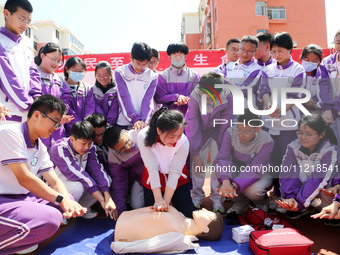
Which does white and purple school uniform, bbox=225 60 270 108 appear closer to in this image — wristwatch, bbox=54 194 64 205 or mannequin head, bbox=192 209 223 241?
mannequin head, bbox=192 209 223 241

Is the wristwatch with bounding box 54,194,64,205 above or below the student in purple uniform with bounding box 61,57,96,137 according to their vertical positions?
below

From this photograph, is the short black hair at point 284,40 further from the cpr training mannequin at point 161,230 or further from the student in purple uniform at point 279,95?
the cpr training mannequin at point 161,230

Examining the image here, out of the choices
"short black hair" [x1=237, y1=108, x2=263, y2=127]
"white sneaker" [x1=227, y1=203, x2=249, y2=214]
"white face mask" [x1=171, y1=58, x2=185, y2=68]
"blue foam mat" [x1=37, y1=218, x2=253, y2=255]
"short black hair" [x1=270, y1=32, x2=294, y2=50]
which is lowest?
"blue foam mat" [x1=37, y1=218, x2=253, y2=255]

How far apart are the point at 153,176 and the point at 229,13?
17668mm

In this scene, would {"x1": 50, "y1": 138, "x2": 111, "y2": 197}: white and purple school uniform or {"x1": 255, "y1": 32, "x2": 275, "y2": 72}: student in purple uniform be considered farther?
{"x1": 255, "y1": 32, "x2": 275, "y2": 72}: student in purple uniform

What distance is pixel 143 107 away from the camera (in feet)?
11.0

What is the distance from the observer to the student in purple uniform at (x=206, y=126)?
3.16 m

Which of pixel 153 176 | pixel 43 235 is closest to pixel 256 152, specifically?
pixel 153 176

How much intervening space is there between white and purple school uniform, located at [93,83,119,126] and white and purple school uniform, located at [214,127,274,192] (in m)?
1.43

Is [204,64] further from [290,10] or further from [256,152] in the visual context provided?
[290,10]

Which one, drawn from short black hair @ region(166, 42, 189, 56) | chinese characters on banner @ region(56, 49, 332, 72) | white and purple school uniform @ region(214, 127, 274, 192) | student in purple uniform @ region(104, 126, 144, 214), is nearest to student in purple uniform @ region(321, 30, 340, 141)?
white and purple school uniform @ region(214, 127, 274, 192)

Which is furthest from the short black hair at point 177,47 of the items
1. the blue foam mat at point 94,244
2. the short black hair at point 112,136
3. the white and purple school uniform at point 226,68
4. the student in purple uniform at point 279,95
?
the blue foam mat at point 94,244

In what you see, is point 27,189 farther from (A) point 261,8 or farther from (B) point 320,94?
(A) point 261,8

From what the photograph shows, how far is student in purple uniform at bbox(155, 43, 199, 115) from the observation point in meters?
3.47
